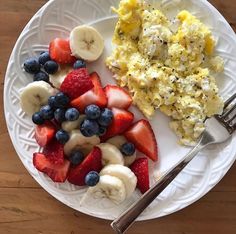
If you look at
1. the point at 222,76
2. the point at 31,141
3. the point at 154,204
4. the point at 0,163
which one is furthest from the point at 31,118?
the point at 222,76

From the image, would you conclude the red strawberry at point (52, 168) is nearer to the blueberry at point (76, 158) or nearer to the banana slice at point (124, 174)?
the blueberry at point (76, 158)

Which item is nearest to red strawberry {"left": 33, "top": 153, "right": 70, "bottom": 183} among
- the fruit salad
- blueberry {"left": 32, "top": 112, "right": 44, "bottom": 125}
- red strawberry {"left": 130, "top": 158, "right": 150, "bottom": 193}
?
the fruit salad

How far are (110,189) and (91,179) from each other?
74 mm

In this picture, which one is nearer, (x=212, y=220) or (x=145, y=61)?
(x=145, y=61)

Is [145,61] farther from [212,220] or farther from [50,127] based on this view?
[212,220]

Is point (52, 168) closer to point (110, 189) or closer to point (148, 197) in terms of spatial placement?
point (110, 189)

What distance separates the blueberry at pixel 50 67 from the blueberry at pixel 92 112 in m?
0.17

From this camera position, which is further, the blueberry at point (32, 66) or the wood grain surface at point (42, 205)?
the wood grain surface at point (42, 205)

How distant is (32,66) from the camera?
155 centimetres

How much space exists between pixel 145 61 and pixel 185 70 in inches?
5.2

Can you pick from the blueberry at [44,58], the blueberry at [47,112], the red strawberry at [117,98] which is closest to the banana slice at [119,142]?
the red strawberry at [117,98]

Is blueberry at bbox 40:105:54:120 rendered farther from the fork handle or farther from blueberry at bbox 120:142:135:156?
the fork handle

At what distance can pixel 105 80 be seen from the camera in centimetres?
162

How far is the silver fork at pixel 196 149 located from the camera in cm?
152
